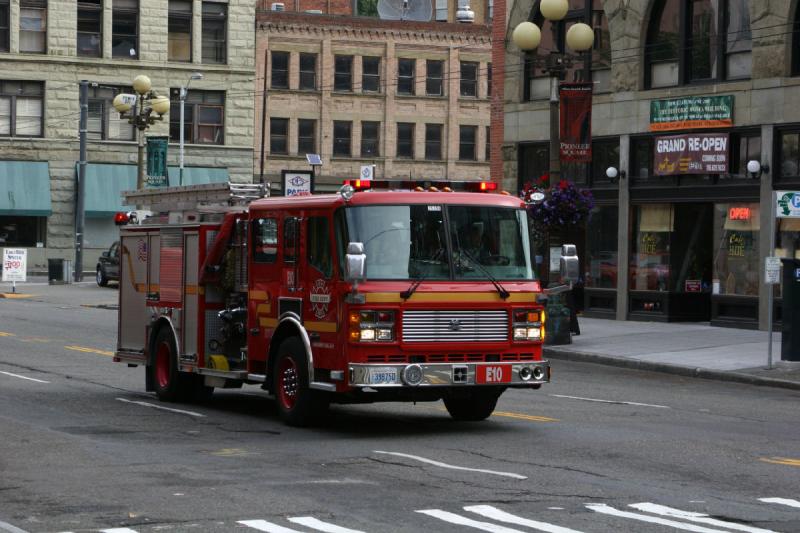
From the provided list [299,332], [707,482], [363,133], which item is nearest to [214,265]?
[299,332]

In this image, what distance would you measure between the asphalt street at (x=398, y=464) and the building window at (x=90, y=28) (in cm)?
4307

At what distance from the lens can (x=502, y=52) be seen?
39188 millimetres

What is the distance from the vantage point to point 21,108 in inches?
2440

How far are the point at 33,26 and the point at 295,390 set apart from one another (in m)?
49.6

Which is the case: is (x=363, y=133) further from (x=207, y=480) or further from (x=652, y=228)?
(x=207, y=480)

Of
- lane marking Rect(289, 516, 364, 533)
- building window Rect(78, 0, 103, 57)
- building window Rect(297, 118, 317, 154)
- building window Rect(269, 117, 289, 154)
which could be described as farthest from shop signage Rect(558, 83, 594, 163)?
building window Rect(297, 118, 317, 154)

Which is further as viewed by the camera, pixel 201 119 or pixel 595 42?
pixel 201 119

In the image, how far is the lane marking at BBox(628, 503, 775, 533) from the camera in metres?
10.0

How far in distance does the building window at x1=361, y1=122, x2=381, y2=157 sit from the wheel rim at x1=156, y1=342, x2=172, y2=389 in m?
52.2

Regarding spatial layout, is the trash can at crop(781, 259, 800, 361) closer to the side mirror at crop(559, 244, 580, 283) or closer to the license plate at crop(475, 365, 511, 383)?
the side mirror at crop(559, 244, 580, 283)

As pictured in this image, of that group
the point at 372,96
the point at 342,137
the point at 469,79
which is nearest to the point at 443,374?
the point at 342,137

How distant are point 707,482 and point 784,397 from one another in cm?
946

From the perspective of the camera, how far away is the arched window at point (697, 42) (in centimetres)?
3266

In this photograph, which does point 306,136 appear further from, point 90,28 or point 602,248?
point 602,248
